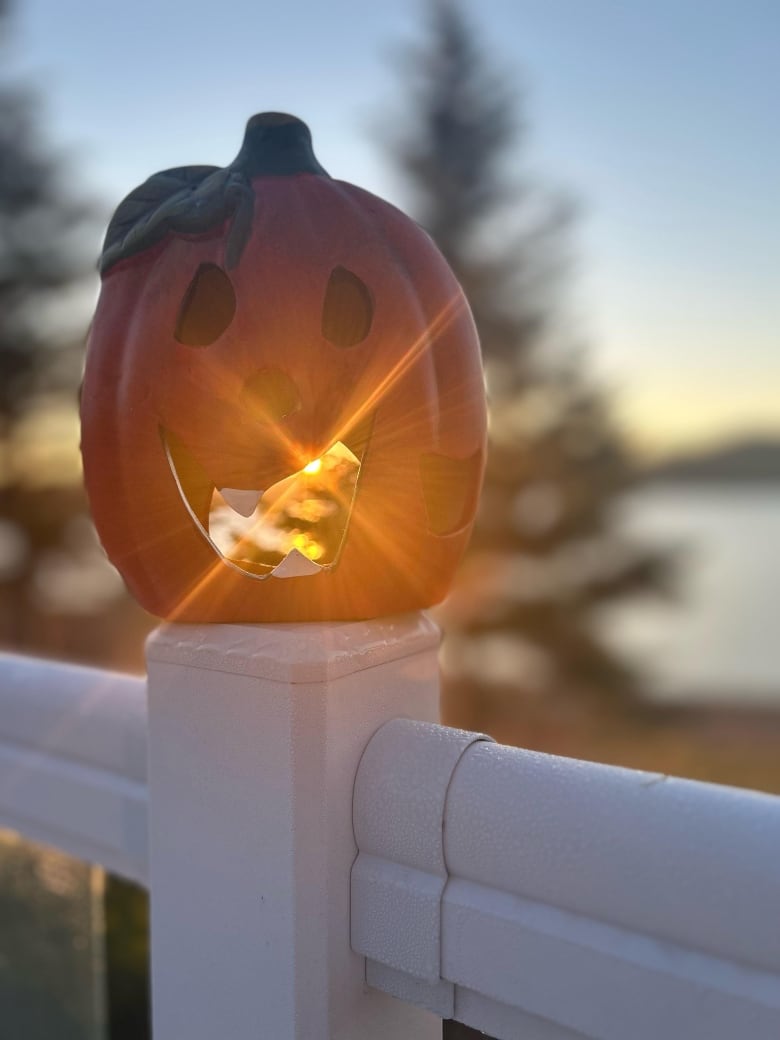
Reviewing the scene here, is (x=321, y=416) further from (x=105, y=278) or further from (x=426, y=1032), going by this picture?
(x=426, y=1032)

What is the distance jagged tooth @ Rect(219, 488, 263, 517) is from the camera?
3.93 ft

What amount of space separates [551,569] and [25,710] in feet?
30.5

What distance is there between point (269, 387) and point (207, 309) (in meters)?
0.14

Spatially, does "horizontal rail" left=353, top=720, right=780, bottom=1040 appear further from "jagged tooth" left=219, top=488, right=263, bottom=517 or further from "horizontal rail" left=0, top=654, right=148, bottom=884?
"horizontal rail" left=0, top=654, right=148, bottom=884

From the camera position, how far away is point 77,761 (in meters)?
1.48

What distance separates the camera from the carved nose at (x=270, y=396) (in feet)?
3.68

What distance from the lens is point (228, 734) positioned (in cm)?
108

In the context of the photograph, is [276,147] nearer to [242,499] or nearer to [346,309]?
[346,309]

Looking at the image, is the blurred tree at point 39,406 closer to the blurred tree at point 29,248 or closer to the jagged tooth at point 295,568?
the blurred tree at point 29,248

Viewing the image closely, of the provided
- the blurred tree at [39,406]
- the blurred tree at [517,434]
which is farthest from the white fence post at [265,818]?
the blurred tree at [39,406]

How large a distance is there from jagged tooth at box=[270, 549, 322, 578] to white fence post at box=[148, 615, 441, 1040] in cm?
7


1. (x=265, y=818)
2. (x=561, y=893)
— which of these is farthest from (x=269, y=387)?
(x=561, y=893)

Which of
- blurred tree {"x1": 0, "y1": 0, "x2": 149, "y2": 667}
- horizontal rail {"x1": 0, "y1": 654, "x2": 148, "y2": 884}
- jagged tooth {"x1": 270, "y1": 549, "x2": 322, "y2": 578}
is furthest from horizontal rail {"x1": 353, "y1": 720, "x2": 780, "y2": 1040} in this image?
blurred tree {"x1": 0, "y1": 0, "x2": 149, "y2": 667}

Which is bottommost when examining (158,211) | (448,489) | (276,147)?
(448,489)
